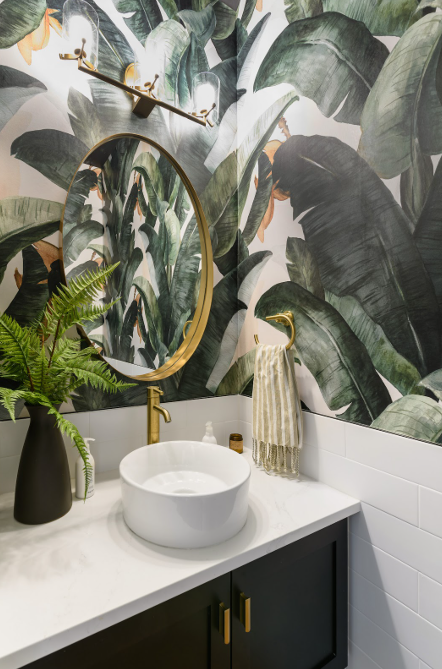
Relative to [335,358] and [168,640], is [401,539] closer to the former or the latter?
[335,358]

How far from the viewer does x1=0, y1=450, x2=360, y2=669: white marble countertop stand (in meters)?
0.64

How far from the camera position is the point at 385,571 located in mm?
997

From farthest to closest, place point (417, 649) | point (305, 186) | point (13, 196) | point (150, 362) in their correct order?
1. point (150, 362)
2. point (305, 186)
3. point (13, 196)
4. point (417, 649)

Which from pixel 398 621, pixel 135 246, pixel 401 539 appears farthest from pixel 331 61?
pixel 398 621

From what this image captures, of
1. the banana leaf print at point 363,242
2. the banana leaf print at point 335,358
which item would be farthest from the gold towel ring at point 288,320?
the banana leaf print at point 363,242

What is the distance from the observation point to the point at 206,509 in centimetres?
82

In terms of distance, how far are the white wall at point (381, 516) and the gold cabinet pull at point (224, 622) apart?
454 mm

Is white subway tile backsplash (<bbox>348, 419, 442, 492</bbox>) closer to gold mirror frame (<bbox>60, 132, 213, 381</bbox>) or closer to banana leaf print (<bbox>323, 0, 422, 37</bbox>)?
gold mirror frame (<bbox>60, 132, 213, 381</bbox>)

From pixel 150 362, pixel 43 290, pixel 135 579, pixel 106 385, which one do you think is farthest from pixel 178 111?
pixel 135 579

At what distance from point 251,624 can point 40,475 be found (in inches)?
25.0

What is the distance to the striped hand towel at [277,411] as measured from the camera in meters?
1.21

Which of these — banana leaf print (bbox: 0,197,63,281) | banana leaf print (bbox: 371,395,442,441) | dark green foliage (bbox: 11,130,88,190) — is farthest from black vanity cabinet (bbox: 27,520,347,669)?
dark green foliage (bbox: 11,130,88,190)

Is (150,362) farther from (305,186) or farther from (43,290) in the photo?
(305,186)

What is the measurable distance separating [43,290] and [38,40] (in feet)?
2.46
